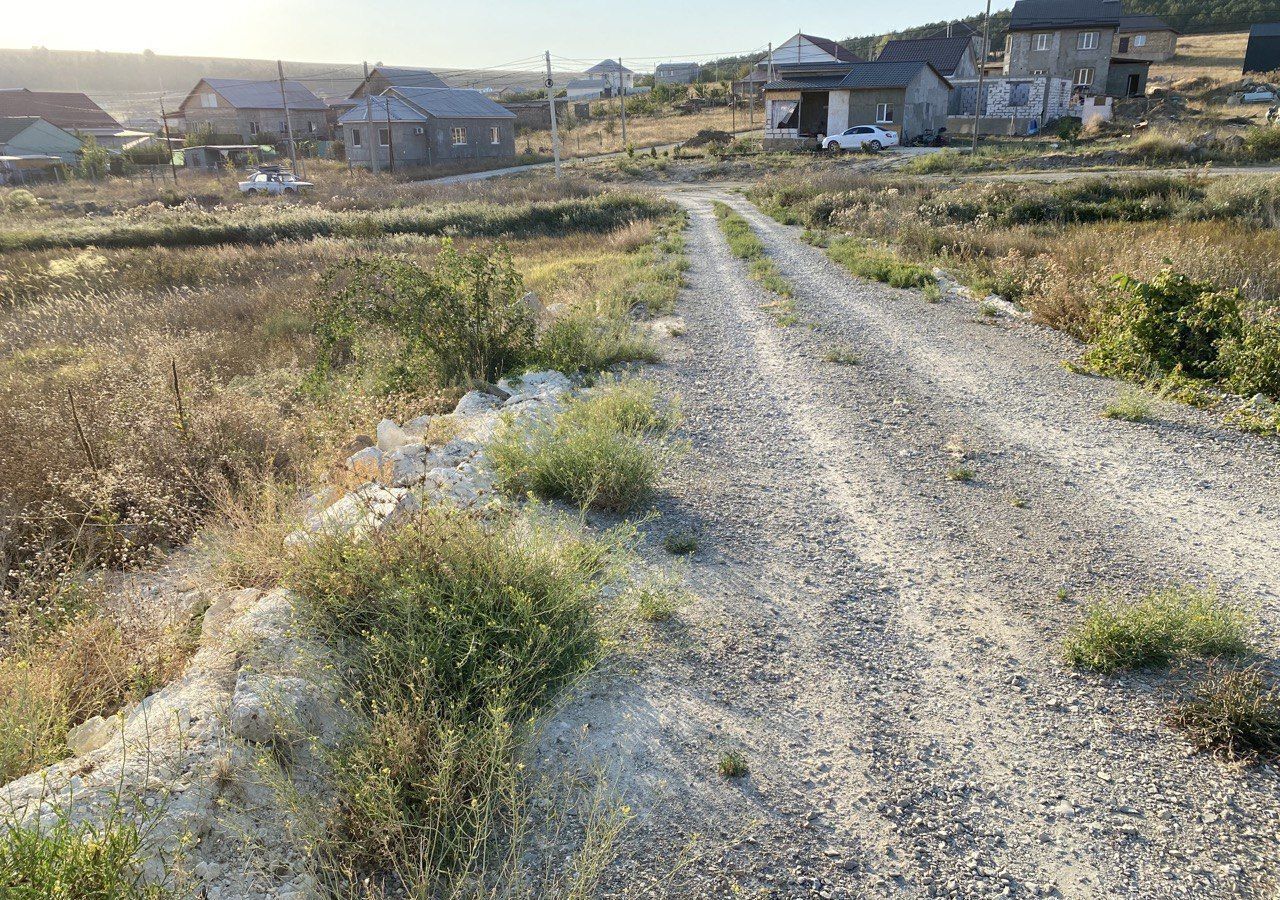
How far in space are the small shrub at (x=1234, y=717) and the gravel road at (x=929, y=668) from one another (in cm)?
11

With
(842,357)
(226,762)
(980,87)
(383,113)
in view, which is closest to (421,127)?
(383,113)

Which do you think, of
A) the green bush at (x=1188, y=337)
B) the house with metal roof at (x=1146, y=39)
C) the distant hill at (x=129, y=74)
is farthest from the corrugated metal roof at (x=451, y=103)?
the distant hill at (x=129, y=74)

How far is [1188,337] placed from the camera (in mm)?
8445

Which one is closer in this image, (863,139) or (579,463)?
(579,463)

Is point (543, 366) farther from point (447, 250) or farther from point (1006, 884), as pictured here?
point (1006, 884)

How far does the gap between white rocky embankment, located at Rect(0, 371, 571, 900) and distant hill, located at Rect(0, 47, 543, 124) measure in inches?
5743

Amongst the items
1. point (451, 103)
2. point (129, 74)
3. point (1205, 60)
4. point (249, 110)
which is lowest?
point (451, 103)

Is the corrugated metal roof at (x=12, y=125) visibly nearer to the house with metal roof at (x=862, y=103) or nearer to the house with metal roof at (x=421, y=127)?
the house with metal roof at (x=421, y=127)

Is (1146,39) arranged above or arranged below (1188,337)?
above

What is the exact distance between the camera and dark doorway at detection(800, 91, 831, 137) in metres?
48.9

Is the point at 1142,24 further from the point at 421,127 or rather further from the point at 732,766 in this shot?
the point at 732,766

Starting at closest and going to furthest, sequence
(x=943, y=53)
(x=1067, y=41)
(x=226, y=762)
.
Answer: (x=226, y=762)
(x=1067, y=41)
(x=943, y=53)

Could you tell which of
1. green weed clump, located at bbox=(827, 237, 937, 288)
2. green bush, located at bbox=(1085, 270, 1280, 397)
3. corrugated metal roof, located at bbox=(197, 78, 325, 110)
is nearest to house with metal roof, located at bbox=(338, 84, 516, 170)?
corrugated metal roof, located at bbox=(197, 78, 325, 110)

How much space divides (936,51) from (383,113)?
1515 inches
